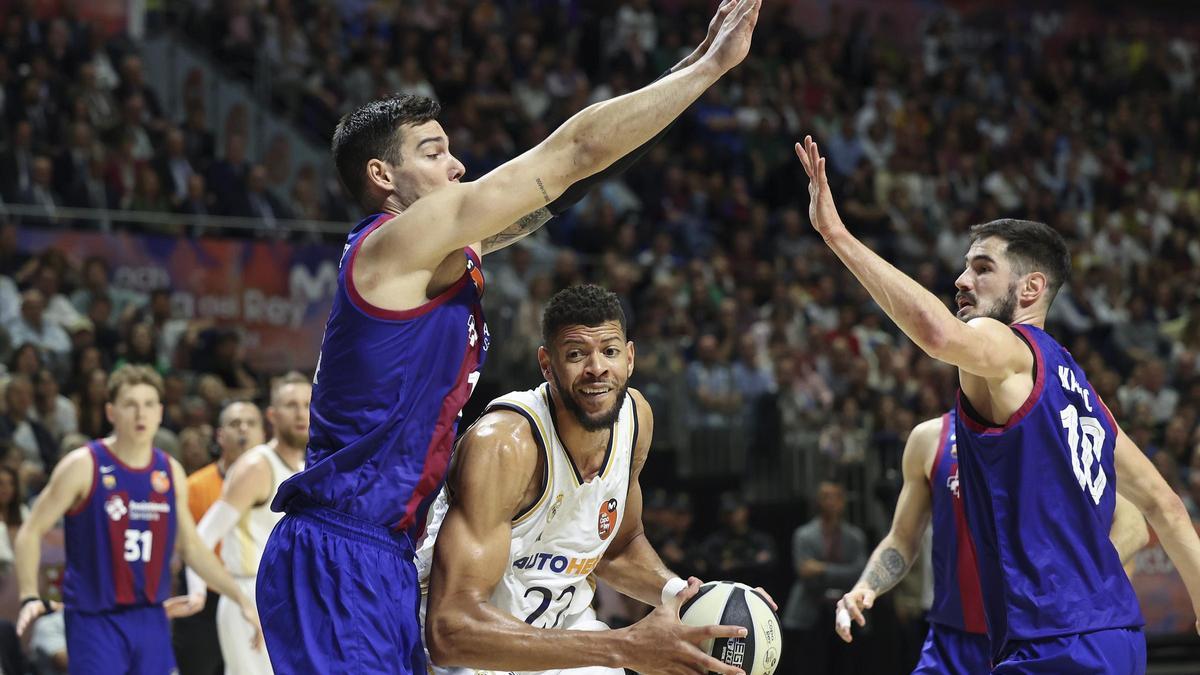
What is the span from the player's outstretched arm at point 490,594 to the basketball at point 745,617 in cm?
10

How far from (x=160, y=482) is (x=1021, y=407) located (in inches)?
199

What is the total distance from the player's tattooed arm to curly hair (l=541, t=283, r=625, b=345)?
1924 mm

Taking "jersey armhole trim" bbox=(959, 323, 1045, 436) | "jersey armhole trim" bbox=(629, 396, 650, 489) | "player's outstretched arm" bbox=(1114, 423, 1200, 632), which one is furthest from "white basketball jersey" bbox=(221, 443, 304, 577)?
"player's outstretched arm" bbox=(1114, 423, 1200, 632)

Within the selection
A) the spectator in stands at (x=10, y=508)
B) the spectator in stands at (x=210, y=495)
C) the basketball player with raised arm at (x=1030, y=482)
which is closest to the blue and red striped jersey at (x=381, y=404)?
the basketball player with raised arm at (x=1030, y=482)

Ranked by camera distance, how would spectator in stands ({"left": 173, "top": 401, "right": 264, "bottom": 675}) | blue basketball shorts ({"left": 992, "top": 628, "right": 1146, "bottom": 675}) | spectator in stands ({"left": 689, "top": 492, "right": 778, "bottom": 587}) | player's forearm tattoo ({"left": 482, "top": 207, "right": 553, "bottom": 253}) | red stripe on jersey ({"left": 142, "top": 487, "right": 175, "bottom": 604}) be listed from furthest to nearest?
1. spectator in stands ({"left": 689, "top": 492, "right": 778, "bottom": 587})
2. spectator in stands ({"left": 173, "top": 401, "right": 264, "bottom": 675})
3. red stripe on jersey ({"left": 142, "top": 487, "right": 175, "bottom": 604})
4. blue basketball shorts ({"left": 992, "top": 628, "right": 1146, "bottom": 675})
5. player's forearm tattoo ({"left": 482, "top": 207, "right": 553, "bottom": 253})

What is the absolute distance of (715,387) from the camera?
12.1 metres

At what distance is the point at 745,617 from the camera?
3984 millimetres

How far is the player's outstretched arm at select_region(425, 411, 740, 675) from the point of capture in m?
3.48

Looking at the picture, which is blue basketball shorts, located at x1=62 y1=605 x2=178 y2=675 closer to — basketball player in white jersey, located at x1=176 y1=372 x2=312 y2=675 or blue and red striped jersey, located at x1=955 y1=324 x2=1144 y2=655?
basketball player in white jersey, located at x1=176 y1=372 x2=312 y2=675

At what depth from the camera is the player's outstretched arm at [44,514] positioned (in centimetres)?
725

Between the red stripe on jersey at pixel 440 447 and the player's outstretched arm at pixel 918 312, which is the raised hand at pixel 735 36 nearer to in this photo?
the player's outstretched arm at pixel 918 312

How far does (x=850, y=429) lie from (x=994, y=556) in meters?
7.54

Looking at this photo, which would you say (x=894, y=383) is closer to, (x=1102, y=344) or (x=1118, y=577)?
(x=1102, y=344)

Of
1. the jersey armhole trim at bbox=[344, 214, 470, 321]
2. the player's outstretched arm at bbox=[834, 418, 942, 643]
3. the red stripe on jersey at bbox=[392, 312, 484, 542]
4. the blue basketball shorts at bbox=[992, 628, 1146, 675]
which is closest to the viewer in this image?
the jersey armhole trim at bbox=[344, 214, 470, 321]
